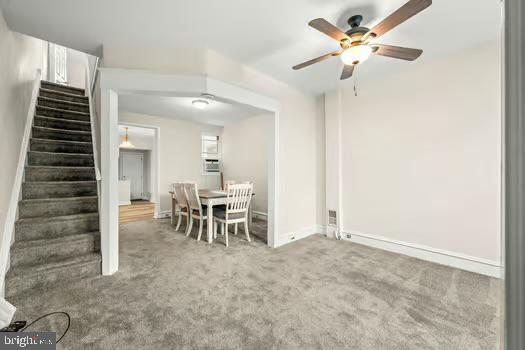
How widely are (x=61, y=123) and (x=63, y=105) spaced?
497 mm

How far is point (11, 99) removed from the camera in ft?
7.43

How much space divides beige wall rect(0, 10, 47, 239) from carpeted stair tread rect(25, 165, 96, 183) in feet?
1.06

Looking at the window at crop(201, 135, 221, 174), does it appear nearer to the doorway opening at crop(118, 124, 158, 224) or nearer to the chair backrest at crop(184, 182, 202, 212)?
the doorway opening at crop(118, 124, 158, 224)

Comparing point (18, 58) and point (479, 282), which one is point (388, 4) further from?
point (18, 58)

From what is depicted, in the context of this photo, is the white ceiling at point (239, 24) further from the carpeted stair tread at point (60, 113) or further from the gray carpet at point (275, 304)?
the gray carpet at point (275, 304)

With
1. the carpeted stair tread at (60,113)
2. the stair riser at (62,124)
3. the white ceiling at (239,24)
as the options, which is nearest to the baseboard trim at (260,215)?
the white ceiling at (239,24)

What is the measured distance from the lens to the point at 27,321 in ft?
5.45

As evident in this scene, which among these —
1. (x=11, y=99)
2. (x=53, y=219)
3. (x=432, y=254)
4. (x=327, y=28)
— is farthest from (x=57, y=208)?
(x=432, y=254)

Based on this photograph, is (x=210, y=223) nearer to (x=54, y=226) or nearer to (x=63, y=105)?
(x=54, y=226)

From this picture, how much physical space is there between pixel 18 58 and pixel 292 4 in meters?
3.09

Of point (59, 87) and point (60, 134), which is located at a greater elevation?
point (59, 87)

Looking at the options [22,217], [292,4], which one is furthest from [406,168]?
[22,217]

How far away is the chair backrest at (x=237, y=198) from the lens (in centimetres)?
334

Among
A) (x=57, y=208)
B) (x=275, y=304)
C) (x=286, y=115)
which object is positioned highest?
(x=286, y=115)
